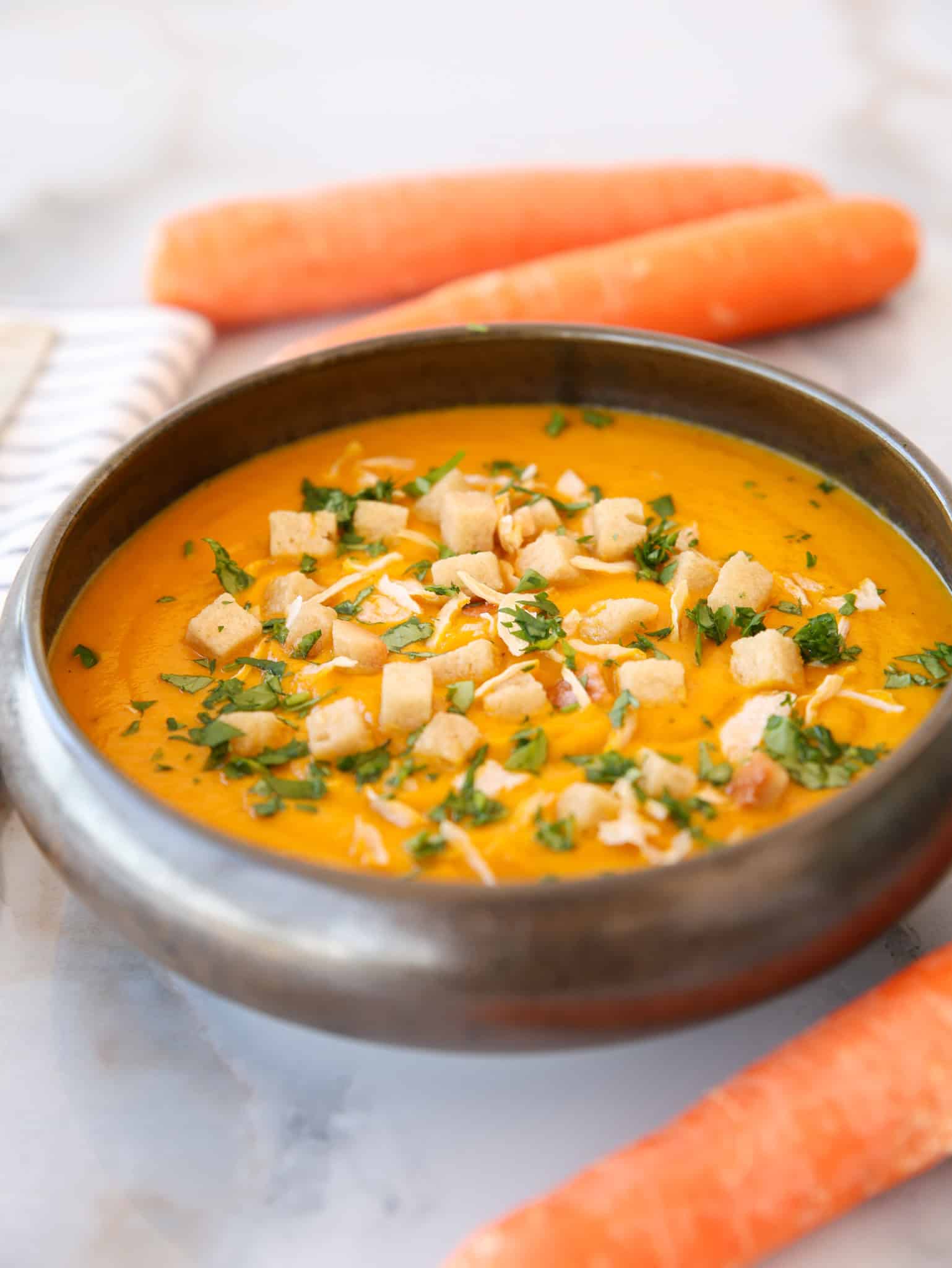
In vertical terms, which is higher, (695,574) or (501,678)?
(695,574)

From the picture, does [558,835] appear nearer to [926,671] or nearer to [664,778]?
[664,778]

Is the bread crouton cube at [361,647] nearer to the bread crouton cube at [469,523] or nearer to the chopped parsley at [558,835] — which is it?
the bread crouton cube at [469,523]

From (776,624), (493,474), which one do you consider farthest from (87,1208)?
(493,474)

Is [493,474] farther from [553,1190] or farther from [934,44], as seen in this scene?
[934,44]

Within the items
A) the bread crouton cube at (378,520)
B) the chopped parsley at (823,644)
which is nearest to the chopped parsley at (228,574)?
the bread crouton cube at (378,520)

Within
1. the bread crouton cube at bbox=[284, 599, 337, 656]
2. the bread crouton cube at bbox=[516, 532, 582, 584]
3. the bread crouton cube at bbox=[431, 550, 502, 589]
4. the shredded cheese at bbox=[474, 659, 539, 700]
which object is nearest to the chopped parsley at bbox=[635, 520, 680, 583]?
the bread crouton cube at bbox=[516, 532, 582, 584]

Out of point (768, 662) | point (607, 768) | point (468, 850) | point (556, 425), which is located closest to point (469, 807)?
point (468, 850)
